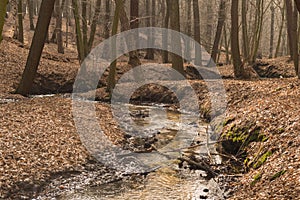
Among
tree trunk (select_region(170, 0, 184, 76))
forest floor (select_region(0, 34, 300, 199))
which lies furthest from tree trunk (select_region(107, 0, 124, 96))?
tree trunk (select_region(170, 0, 184, 76))

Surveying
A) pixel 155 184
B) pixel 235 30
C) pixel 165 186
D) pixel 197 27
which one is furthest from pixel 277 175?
pixel 197 27

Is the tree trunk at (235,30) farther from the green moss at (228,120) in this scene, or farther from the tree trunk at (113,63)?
the green moss at (228,120)

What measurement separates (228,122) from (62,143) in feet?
18.6

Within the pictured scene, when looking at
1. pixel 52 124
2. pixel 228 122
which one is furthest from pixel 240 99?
pixel 52 124

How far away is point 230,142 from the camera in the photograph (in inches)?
404

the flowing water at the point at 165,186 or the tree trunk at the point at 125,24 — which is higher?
the tree trunk at the point at 125,24

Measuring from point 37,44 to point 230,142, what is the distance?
9.79 metres

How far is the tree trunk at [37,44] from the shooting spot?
1461cm

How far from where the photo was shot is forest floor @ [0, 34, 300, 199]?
7.02m

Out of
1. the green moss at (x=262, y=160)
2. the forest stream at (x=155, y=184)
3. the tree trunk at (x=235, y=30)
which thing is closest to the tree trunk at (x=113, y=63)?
the tree trunk at (x=235, y=30)

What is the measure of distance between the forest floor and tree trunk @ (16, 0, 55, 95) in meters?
0.88

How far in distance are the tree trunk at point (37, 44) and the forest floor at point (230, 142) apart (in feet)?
2.88

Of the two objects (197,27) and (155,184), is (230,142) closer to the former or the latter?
(155,184)

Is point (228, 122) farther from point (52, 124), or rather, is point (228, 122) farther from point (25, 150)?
point (25, 150)
